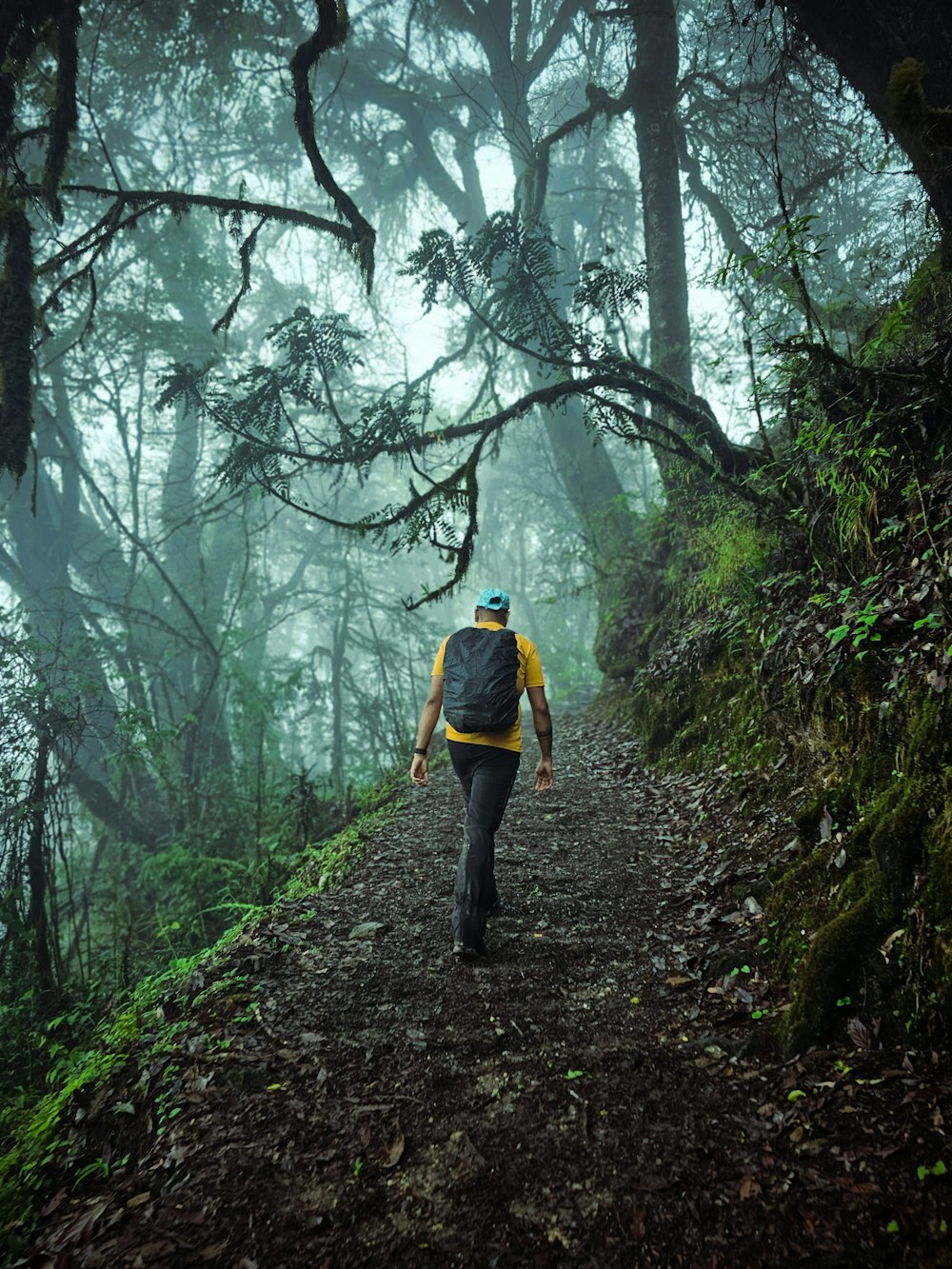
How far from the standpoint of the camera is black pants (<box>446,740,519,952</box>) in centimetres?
402

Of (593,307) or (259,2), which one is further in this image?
(259,2)

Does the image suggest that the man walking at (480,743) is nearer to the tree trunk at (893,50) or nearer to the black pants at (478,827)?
the black pants at (478,827)

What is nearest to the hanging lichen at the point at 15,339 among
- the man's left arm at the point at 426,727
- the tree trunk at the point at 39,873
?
the tree trunk at the point at 39,873

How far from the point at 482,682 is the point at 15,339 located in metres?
5.15

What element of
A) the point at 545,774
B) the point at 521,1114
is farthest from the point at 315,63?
the point at 521,1114

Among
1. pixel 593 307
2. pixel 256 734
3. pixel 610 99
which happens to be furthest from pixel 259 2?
pixel 256 734

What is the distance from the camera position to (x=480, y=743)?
4.19 m

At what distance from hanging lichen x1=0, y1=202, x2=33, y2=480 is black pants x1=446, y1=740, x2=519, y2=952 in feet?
14.9

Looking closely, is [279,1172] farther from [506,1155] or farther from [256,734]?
[256,734]

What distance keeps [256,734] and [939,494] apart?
597 inches

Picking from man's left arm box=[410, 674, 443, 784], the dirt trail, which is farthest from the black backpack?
the dirt trail

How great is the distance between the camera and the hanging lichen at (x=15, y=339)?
5.50 m

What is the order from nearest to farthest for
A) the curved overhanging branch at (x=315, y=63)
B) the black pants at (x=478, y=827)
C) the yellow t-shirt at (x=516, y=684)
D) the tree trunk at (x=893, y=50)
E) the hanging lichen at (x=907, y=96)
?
the hanging lichen at (x=907, y=96) < the black pants at (x=478, y=827) < the yellow t-shirt at (x=516, y=684) < the tree trunk at (x=893, y=50) < the curved overhanging branch at (x=315, y=63)

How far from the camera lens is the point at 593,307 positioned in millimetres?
7539
